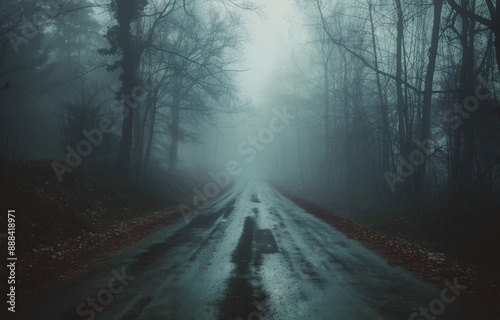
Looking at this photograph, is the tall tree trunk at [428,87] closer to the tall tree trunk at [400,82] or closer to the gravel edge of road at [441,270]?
the tall tree trunk at [400,82]

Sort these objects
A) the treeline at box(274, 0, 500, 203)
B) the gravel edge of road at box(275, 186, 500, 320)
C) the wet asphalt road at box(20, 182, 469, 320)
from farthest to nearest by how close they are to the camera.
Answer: the treeline at box(274, 0, 500, 203)
the gravel edge of road at box(275, 186, 500, 320)
the wet asphalt road at box(20, 182, 469, 320)

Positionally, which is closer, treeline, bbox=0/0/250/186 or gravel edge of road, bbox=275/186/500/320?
gravel edge of road, bbox=275/186/500/320

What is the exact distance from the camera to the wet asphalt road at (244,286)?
5027 millimetres

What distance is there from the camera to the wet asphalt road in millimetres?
5027

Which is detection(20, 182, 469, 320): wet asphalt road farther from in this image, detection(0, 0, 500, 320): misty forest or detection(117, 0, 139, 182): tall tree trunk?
detection(117, 0, 139, 182): tall tree trunk

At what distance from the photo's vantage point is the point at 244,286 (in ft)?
20.0

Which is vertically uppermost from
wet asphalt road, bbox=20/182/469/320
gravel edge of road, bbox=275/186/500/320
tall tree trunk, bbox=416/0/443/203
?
tall tree trunk, bbox=416/0/443/203

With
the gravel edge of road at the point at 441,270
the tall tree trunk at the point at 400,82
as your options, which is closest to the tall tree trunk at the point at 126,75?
the gravel edge of road at the point at 441,270

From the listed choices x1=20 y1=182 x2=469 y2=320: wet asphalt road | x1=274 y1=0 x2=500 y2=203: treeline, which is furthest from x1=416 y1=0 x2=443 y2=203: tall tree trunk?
x1=20 y1=182 x2=469 y2=320: wet asphalt road

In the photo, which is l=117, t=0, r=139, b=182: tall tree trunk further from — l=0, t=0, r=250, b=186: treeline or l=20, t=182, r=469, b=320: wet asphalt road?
l=20, t=182, r=469, b=320: wet asphalt road

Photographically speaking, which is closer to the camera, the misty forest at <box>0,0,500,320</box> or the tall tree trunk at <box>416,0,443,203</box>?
the misty forest at <box>0,0,500,320</box>

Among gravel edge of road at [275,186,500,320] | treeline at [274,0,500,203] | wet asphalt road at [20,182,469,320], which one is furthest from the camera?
treeline at [274,0,500,203]

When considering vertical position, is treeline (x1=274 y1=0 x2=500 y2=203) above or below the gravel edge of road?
above

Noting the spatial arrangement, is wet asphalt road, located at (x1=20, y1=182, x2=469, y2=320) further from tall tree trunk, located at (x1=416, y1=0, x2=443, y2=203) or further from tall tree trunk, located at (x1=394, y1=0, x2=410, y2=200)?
tall tree trunk, located at (x1=394, y1=0, x2=410, y2=200)
